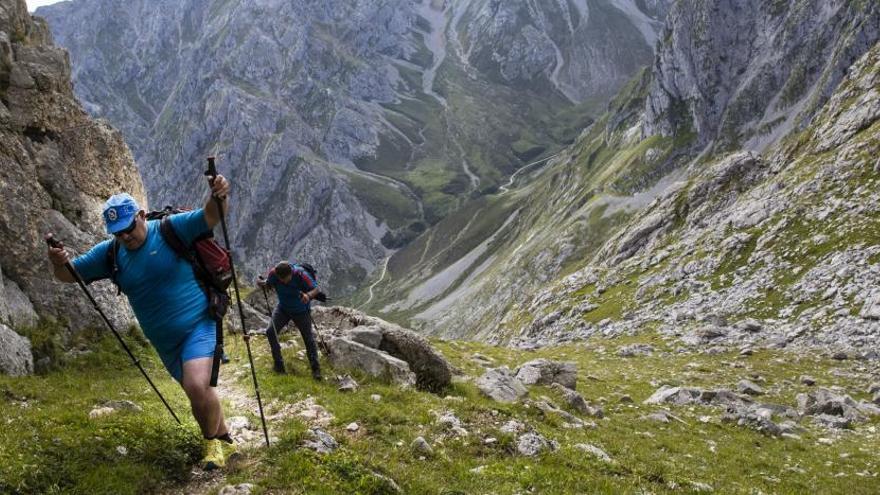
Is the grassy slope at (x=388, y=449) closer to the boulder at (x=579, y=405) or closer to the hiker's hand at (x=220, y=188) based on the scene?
the boulder at (x=579, y=405)

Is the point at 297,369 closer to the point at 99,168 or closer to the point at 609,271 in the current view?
the point at 99,168

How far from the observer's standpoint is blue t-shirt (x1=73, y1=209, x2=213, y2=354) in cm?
992

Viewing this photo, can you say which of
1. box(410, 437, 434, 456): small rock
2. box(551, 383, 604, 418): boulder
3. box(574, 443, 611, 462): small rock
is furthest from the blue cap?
box(551, 383, 604, 418): boulder

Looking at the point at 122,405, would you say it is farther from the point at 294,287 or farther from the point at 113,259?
the point at 294,287

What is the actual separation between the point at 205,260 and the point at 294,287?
8072mm

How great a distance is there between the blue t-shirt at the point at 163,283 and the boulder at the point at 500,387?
12.8m

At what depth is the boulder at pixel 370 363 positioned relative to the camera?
19.6 metres

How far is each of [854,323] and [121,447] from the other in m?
47.0

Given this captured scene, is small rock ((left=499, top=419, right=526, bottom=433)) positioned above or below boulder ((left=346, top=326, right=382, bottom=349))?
below

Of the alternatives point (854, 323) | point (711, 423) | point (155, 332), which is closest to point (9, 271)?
point (155, 332)

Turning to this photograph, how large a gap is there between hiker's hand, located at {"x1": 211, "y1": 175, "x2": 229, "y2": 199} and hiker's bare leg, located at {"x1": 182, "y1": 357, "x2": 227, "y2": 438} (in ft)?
9.55

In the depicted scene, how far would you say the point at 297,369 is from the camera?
64.5 ft

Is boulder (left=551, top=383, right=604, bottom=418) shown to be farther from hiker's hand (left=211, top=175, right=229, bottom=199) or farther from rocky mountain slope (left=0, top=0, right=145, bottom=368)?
hiker's hand (left=211, top=175, right=229, bottom=199)

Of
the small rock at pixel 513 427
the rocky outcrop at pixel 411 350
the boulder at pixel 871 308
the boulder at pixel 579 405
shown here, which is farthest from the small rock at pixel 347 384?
the boulder at pixel 871 308
